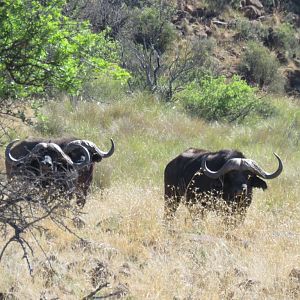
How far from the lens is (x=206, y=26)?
46.2m

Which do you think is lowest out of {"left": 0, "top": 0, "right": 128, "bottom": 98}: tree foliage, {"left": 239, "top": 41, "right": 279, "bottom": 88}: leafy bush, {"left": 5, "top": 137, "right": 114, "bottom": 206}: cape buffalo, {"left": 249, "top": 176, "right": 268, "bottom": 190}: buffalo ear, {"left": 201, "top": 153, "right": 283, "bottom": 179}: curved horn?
{"left": 239, "top": 41, "right": 279, "bottom": 88}: leafy bush

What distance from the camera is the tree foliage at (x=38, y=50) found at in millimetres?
6957

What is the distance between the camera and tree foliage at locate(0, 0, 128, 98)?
6.96 m

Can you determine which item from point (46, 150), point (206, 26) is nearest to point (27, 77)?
point (46, 150)

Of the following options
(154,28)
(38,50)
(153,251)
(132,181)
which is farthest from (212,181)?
(154,28)

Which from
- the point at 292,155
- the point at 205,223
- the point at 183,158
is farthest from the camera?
the point at 292,155

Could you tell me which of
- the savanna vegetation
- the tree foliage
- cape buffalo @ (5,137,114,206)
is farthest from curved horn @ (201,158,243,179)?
the tree foliage

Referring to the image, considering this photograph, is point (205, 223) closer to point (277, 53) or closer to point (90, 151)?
point (90, 151)

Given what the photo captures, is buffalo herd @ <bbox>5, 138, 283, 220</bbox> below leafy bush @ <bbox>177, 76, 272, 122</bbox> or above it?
above

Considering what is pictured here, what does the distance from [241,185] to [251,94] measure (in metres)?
14.3

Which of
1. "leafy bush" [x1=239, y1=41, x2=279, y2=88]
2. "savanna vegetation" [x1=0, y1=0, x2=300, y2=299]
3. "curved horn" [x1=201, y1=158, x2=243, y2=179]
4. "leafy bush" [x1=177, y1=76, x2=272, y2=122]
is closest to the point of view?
"savanna vegetation" [x1=0, y1=0, x2=300, y2=299]

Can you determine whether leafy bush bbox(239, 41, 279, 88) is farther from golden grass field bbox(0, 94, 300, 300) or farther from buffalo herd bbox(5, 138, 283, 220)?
buffalo herd bbox(5, 138, 283, 220)

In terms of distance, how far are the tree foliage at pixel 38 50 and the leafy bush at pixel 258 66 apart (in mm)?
34474

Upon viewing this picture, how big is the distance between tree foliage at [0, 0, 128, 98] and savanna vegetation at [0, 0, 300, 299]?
0.01 m
